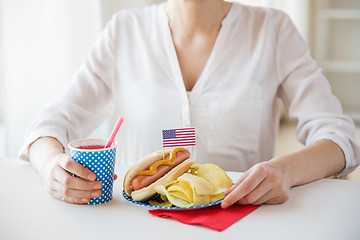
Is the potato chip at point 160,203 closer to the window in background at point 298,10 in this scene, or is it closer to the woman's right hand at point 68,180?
the woman's right hand at point 68,180

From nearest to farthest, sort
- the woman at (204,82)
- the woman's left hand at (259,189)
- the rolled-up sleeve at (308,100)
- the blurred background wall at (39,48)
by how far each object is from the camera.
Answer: the woman's left hand at (259,189)
the rolled-up sleeve at (308,100)
the woman at (204,82)
the blurred background wall at (39,48)

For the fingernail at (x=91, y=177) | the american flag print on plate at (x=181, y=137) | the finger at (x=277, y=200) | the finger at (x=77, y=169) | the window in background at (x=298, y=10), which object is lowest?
the window in background at (x=298, y=10)

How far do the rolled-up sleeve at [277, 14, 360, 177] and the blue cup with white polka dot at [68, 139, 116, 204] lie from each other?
2.08 feet

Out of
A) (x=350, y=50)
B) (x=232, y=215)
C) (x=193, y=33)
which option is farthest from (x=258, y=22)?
(x=350, y=50)

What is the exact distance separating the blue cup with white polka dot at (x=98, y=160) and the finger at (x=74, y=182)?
2 centimetres

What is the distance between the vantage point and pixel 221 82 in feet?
5.35

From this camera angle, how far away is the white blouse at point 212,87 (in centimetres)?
161

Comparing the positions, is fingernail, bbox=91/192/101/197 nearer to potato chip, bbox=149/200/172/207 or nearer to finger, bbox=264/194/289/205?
potato chip, bbox=149/200/172/207

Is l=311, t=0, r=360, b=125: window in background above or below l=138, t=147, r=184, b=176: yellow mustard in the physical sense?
below

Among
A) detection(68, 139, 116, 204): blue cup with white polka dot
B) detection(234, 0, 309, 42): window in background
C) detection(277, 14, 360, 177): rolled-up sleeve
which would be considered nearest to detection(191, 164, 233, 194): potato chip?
detection(68, 139, 116, 204): blue cup with white polka dot

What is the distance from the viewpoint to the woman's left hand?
104 centimetres

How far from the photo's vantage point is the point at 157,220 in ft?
3.28

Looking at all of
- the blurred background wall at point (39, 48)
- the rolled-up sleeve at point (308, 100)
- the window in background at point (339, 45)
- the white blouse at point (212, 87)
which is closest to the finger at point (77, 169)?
the white blouse at point (212, 87)

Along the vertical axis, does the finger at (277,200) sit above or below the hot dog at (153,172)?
below
